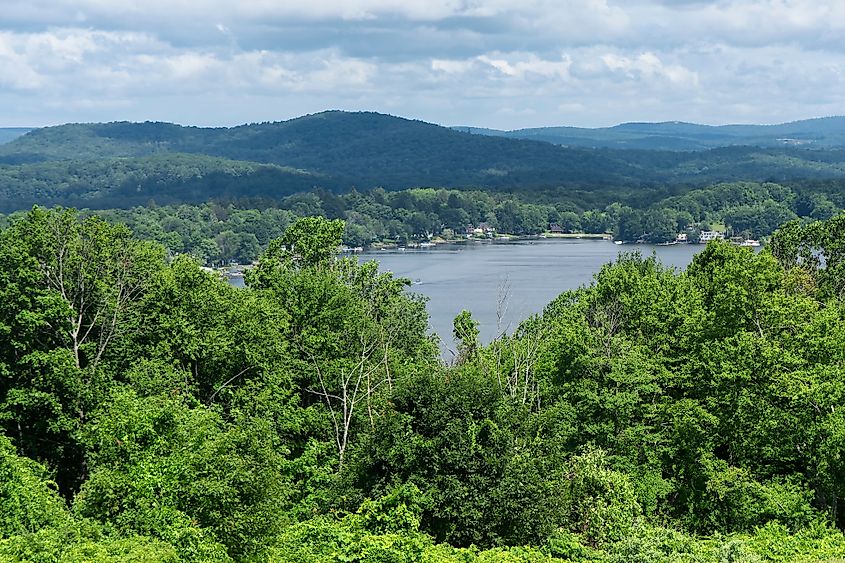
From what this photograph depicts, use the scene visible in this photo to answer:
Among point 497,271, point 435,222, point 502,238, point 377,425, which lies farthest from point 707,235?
point 377,425

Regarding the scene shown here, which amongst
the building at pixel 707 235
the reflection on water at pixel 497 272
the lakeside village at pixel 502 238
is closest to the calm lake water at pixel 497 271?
the reflection on water at pixel 497 272

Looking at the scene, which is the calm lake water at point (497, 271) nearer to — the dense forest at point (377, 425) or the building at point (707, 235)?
the building at point (707, 235)

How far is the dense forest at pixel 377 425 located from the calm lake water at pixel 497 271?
19.9 meters

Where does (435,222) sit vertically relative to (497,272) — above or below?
below

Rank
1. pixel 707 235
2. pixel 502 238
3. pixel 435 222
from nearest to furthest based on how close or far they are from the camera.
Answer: pixel 707 235
pixel 502 238
pixel 435 222

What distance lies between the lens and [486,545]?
851 inches

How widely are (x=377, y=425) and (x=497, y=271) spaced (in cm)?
9436

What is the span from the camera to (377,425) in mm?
23375

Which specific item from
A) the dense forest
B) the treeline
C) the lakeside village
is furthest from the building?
the dense forest

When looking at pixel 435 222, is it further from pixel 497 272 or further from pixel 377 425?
pixel 377 425

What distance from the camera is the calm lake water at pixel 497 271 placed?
77625 mm

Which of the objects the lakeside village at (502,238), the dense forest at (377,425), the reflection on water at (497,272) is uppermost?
the dense forest at (377,425)

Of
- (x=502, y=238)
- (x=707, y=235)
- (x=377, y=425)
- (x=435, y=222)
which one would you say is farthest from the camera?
(x=435, y=222)

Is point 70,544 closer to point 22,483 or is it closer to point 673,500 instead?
point 22,483
